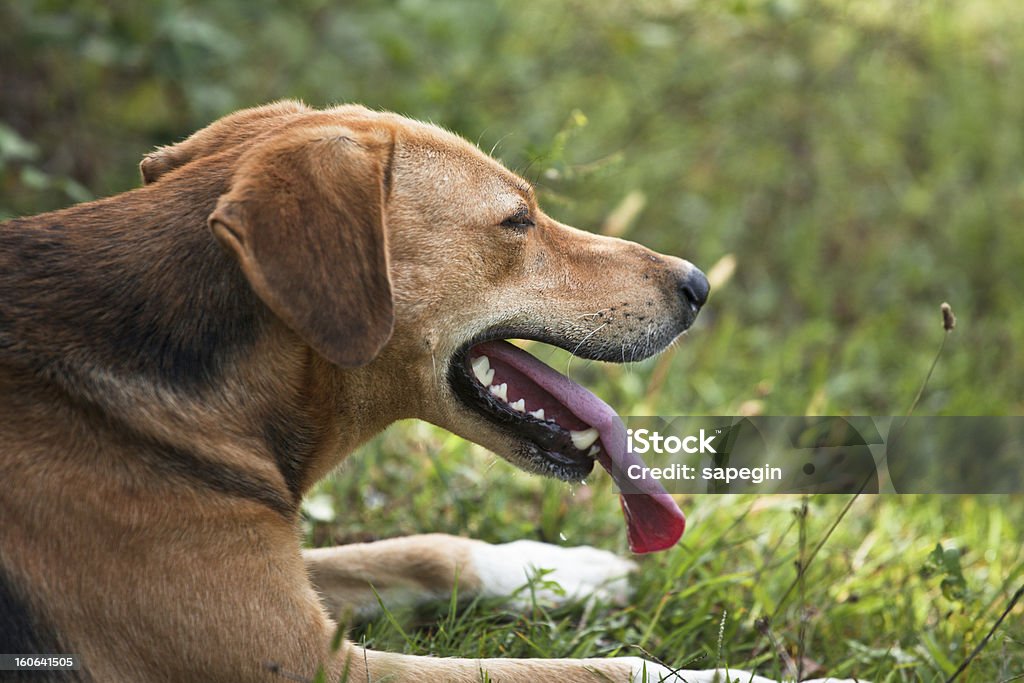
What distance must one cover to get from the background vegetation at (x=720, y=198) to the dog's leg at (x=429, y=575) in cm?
8

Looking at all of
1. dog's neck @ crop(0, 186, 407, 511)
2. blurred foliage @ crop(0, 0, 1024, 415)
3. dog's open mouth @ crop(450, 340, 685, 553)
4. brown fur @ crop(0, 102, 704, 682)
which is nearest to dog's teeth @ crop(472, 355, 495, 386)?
dog's open mouth @ crop(450, 340, 685, 553)

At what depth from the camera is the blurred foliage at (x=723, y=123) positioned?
580cm

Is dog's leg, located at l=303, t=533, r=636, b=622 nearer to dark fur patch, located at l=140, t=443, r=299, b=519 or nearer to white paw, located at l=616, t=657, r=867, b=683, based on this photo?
white paw, located at l=616, t=657, r=867, b=683

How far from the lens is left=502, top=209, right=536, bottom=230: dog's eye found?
3230 mm

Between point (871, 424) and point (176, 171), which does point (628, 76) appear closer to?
point (871, 424)

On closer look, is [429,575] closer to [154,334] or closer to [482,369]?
[482,369]

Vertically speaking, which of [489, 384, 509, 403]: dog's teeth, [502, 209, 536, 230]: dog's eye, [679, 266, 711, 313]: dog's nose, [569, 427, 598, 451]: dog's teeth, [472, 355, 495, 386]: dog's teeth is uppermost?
[502, 209, 536, 230]: dog's eye

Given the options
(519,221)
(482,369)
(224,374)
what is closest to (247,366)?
(224,374)

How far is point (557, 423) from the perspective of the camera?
3.39 metres

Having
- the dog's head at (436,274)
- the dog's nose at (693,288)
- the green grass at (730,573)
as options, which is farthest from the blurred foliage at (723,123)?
the dog's head at (436,274)

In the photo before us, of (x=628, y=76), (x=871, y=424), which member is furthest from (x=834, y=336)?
(x=628, y=76)

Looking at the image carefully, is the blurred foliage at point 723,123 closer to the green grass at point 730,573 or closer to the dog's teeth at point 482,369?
the green grass at point 730,573

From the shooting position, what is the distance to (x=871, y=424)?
4.95m

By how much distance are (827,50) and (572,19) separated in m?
1.73
